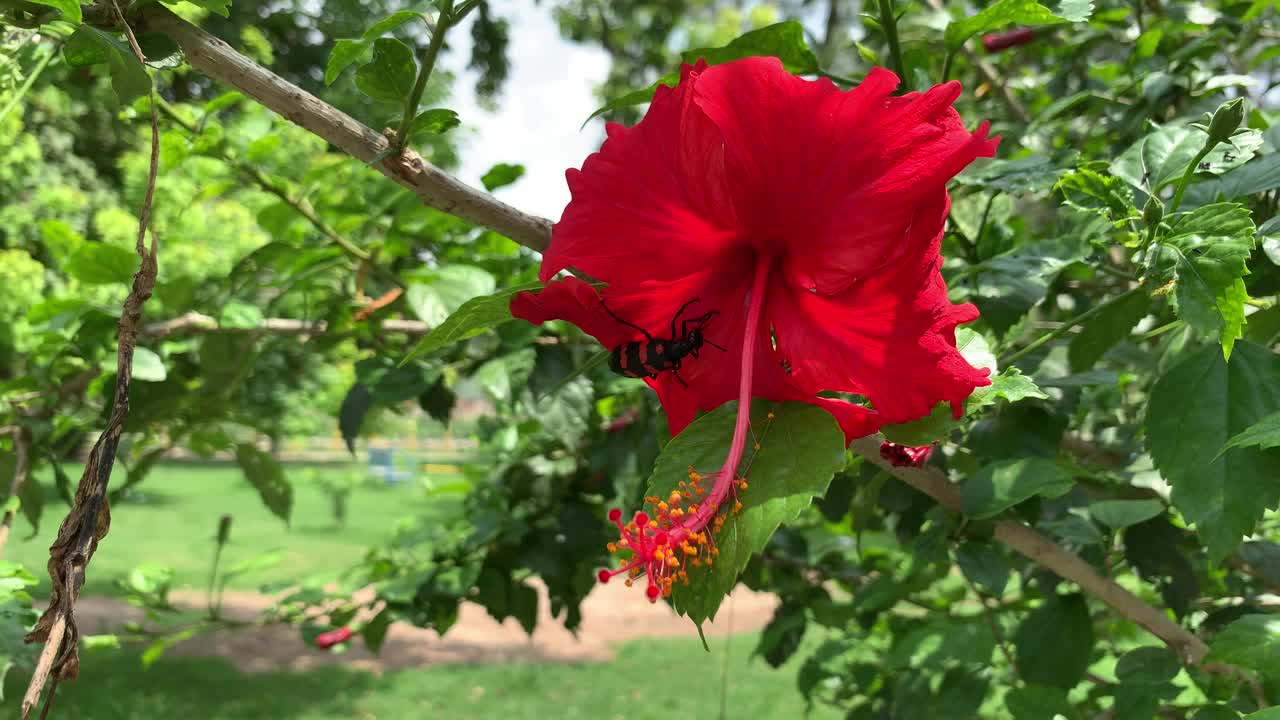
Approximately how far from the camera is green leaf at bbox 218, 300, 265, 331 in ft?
4.99

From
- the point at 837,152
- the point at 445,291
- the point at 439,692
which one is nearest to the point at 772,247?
the point at 837,152

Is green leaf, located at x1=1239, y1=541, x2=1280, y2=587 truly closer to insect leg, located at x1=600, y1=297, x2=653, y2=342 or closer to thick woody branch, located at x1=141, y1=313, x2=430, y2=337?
insect leg, located at x1=600, y1=297, x2=653, y2=342

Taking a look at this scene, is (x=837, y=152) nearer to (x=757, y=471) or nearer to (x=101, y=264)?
(x=757, y=471)

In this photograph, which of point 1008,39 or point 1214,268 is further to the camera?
point 1008,39

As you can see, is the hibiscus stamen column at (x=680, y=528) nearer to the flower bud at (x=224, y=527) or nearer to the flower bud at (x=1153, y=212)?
the flower bud at (x=1153, y=212)

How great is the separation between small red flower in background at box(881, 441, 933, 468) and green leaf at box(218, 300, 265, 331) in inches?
47.1

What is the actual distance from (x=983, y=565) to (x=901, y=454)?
0.42m

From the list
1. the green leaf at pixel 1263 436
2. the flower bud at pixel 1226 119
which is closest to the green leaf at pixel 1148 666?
the green leaf at pixel 1263 436

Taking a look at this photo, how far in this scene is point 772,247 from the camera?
0.63 m

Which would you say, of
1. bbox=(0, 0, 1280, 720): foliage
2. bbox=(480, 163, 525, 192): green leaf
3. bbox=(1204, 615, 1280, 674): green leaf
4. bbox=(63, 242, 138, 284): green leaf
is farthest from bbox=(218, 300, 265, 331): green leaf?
bbox=(1204, 615, 1280, 674): green leaf

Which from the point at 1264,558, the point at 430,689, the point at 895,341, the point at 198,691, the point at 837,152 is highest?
the point at 837,152

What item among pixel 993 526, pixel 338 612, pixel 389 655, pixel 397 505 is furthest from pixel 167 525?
pixel 993 526

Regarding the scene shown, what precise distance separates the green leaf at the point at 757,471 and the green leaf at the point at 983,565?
1.67 ft

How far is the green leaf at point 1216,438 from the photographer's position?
29.6 inches
